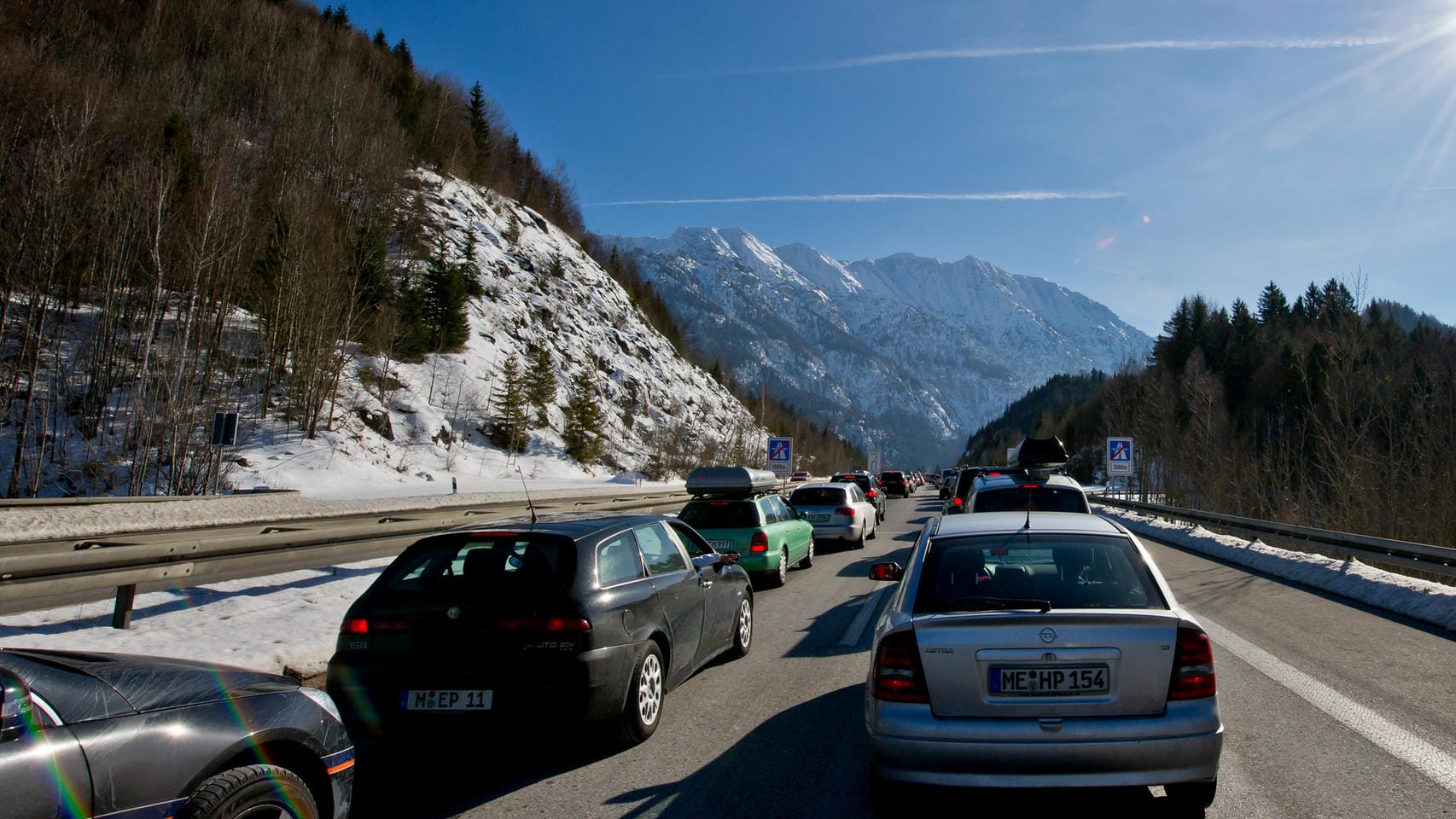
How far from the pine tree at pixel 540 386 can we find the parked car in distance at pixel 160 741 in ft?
163

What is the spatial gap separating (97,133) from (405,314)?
1719 centimetres

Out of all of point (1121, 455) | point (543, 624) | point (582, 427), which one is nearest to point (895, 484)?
point (582, 427)

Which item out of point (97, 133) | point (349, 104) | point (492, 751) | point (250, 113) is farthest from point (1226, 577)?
point (250, 113)

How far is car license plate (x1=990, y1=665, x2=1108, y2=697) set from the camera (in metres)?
3.80

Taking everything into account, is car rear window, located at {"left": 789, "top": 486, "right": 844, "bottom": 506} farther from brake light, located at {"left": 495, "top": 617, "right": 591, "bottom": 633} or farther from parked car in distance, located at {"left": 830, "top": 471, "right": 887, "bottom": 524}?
brake light, located at {"left": 495, "top": 617, "right": 591, "bottom": 633}

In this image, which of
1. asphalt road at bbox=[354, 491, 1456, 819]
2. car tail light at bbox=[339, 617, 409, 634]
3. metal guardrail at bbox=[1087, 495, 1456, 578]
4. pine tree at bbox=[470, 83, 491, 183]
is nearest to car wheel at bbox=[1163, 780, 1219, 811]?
asphalt road at bbox=[354, 491, 1456, 819]

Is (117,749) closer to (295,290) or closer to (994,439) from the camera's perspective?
(295,290)

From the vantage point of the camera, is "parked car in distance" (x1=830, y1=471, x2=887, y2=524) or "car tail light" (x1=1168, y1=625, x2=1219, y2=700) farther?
"parked car in distance" (x1=830, y1=471, x2=887, y2=524)

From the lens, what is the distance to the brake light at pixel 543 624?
4973mm

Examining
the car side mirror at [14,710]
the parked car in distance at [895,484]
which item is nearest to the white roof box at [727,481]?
the car side mirror at [14,710]

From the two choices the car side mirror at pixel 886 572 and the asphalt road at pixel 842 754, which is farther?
the car side mirror at pixel 886 572

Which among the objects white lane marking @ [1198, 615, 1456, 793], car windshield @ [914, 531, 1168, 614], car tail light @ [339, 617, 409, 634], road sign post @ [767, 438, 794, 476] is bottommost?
white lane marking @ [1198, 615, 1456, 793]

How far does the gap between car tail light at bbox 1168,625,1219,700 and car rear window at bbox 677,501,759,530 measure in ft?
29.4

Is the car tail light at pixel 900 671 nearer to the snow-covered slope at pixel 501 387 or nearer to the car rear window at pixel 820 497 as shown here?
the car rear window at pixel 820 497
